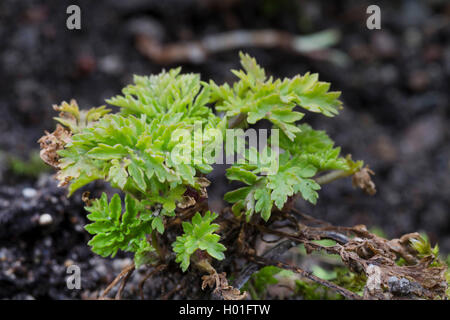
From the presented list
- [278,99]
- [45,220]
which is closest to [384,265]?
[278,99]

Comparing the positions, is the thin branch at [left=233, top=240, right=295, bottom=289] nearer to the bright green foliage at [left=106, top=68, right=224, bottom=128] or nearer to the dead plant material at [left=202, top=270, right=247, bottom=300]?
the dead plant material at [left=202, top=270, right=247, bottom=300]

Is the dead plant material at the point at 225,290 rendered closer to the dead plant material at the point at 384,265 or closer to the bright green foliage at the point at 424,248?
the dead plant material at the point at 384,265

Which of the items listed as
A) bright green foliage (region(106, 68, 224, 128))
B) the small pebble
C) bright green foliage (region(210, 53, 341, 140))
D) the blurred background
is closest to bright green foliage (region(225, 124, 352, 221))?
bright green foliage (region(210, 53, 341, 140))

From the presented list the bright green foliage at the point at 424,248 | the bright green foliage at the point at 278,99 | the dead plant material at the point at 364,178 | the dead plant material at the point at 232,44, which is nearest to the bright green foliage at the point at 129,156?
the bright green foliage at the point at 278,99

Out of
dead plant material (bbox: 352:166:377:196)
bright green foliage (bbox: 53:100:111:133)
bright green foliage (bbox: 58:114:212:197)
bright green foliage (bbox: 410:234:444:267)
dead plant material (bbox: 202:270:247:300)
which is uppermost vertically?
bright green foliage (bbox: 53:100:111:133)
